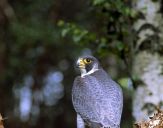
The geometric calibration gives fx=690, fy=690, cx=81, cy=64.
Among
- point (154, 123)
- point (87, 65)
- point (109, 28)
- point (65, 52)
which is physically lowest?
point (154, 123)

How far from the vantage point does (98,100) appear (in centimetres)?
671

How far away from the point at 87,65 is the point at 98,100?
3.30 feet

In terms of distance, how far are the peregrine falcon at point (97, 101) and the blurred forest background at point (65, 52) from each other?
1018 mm

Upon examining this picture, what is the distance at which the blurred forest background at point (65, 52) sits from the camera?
8.34m

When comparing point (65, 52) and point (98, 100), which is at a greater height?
point (65, 52)

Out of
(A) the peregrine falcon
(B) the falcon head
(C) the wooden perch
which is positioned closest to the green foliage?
(B) the falcon head

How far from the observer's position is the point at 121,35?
8594 millimetres

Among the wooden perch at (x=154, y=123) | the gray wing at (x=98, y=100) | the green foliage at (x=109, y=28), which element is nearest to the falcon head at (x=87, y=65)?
the gray wing at (x=98, y=100)

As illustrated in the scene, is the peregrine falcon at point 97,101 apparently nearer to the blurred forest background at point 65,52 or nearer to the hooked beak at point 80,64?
the hooked beak at point 80,64

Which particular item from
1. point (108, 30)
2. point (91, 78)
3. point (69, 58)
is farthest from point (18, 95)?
point (91, 78)

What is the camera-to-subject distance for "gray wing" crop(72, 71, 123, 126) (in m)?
6.58

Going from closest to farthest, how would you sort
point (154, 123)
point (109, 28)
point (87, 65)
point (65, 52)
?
point (154, 123) < point (87, 65) < point (109, 28) < point (65, 52)

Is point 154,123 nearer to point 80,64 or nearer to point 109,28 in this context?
point 80,64

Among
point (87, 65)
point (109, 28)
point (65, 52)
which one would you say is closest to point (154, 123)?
point (87, 65)
